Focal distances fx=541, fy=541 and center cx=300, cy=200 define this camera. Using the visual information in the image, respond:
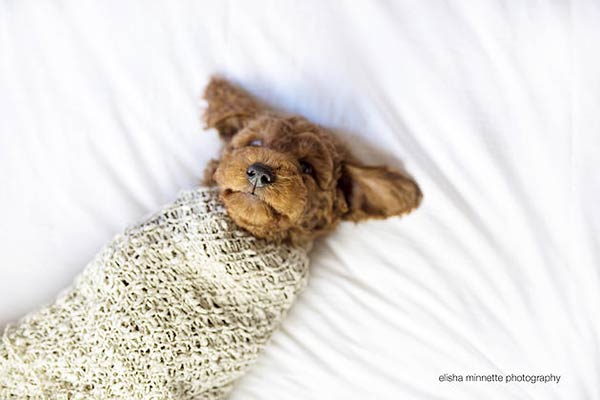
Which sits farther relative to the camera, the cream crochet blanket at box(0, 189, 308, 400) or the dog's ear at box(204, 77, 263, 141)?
the dog's ear at box(204, 77, 263, 141)

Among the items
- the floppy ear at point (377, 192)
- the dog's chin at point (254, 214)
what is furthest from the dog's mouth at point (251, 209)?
the floppy ear at point (377, 192)

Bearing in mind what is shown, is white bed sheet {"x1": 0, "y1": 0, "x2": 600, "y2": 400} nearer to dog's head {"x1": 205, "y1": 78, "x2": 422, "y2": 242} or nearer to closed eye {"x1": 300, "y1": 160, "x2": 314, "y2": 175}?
dog's head {"x1": 205, "y1": 78, "x2": 422, "y2": 242}

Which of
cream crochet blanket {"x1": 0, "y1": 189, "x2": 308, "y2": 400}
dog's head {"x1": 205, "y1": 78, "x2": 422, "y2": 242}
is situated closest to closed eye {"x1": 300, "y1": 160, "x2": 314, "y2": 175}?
dog's head {"x1": 205, "y1": 78, "x2": 422, "y2": 242}

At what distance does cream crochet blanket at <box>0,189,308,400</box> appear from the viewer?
3.07 ft

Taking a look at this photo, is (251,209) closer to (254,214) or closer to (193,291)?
(254,214)

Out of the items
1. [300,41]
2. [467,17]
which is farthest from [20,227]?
[467,17]

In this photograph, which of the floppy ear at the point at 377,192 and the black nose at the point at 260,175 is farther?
the floppy ear at the point at 377,192

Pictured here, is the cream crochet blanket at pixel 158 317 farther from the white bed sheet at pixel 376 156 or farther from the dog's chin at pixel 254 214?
the white bed sheet at pixel 376 156

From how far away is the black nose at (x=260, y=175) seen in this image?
88cm

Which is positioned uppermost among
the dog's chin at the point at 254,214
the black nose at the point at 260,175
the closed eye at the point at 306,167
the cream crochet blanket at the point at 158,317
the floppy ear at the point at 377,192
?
the floppy ear at the point at 377,192

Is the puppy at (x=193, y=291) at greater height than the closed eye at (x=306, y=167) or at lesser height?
lesser

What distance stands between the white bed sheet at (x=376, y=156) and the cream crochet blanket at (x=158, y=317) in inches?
5.9

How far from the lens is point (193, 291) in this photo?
3.15 ft

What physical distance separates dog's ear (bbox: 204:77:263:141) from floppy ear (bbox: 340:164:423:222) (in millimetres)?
229
